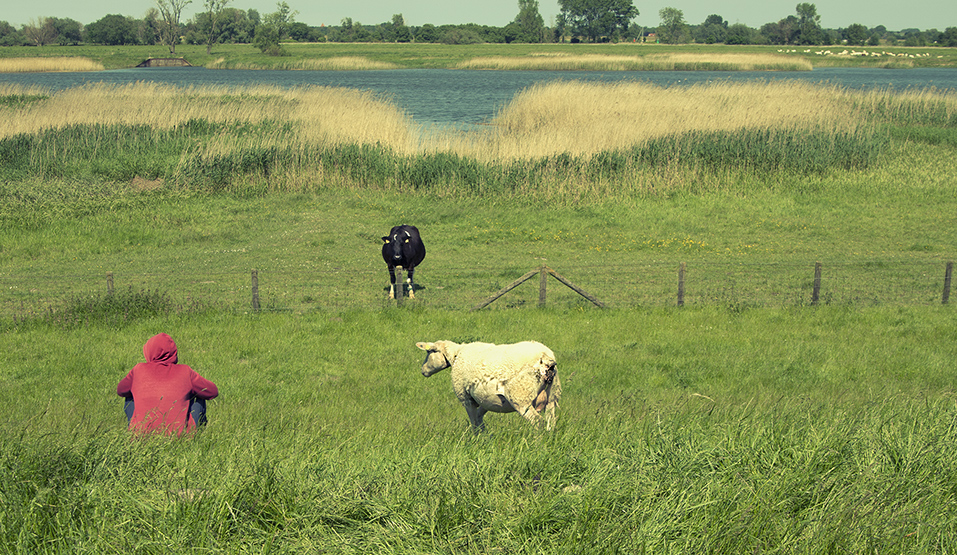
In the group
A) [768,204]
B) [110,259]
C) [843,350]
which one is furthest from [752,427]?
[768,204]

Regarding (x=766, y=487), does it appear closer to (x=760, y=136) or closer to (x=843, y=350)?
(x=843, y=350)

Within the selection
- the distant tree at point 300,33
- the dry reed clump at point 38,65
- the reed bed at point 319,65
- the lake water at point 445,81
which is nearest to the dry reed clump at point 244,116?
the lake water at point 445,81

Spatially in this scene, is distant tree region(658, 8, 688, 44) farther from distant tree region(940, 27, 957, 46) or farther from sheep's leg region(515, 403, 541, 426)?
sheep's leg region(515, 403, 541, 426)

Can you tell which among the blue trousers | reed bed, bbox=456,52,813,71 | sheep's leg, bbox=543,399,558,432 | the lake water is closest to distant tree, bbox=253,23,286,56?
the lake water

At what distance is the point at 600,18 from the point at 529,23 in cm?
1635

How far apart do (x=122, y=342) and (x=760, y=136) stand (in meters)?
23.7

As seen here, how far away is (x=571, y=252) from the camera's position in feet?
64.1

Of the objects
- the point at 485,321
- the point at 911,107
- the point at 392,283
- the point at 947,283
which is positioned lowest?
the point at 485,321

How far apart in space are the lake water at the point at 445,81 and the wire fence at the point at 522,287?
2332 cm

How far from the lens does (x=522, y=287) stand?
16391 millimetres

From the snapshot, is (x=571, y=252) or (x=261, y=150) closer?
(x=571, y=252)

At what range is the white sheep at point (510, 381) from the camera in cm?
647

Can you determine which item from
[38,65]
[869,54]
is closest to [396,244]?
[38,65]

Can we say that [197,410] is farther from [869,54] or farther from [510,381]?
[869,54]
